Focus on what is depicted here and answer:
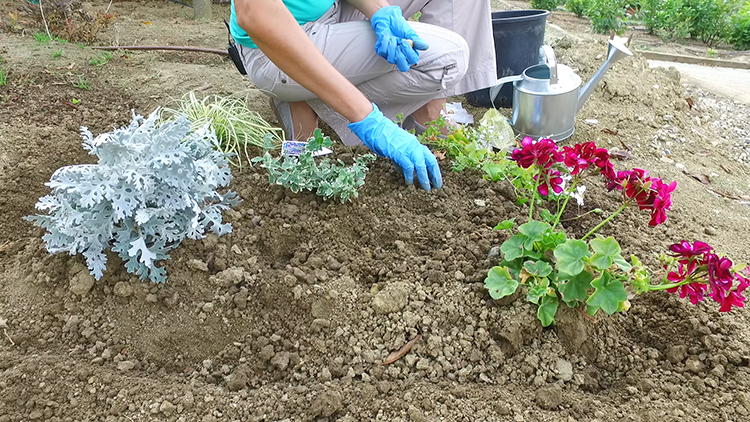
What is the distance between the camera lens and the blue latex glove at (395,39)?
2.31 meters

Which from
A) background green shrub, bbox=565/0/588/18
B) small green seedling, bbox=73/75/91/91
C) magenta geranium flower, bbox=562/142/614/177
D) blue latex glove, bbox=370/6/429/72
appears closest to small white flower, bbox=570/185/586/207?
magenta geranium flower, bbox=562/142/614/177

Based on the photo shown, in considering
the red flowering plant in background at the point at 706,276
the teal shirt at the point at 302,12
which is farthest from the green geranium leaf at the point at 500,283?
the teal shirt at the point at 302,12

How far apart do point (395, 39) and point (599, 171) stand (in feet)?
3.58

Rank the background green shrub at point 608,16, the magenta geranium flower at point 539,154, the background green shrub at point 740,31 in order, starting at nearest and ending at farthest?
the magenta geranium flower at point 539,154 < the background green shrub at point 608,16 < the background green shrub at point 740,31

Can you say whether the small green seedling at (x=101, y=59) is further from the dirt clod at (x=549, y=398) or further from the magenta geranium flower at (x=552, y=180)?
the dirt clod at (x=549, y=398)

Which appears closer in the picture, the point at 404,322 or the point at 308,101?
the point at 404,322

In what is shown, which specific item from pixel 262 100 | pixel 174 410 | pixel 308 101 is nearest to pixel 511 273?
pixel 174 410

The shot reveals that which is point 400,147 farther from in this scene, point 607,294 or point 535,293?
point 607,294

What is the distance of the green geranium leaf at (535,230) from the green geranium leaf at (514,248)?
0.04 meters

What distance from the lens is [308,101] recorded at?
260cm

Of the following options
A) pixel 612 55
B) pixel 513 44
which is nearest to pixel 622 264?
pixel 612 55

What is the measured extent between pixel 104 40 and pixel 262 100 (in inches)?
71.6

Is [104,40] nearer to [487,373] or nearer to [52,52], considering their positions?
[52,52]

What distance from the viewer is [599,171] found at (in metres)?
1.64
